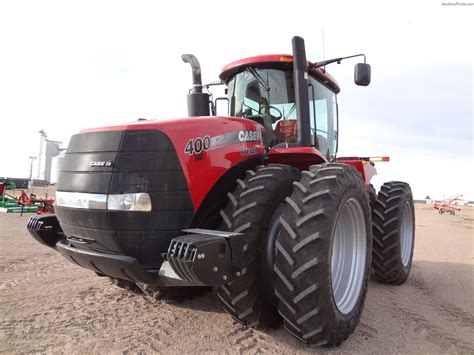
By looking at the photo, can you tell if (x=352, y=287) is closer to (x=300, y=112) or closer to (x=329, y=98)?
(x=300, y=112)

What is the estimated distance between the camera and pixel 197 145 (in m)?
2.76

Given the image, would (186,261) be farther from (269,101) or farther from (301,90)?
(269,101)

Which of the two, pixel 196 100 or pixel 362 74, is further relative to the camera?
pixel 196 100

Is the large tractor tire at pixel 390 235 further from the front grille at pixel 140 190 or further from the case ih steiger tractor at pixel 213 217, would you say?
the front grille at pixel 140 190

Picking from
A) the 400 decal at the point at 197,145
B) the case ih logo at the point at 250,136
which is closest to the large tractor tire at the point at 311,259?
the case ih logo at the point at 250,136

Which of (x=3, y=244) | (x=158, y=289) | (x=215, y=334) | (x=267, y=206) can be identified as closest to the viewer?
(x=267, y=206)

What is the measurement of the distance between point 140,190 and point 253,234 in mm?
856

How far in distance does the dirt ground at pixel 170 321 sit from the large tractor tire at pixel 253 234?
0.24 meters

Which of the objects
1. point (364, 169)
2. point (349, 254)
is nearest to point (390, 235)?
point (364, 169)

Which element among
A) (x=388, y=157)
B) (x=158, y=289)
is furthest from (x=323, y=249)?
(x=388, y=157)

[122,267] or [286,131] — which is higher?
[286,131]

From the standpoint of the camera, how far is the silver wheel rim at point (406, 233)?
18.0ft

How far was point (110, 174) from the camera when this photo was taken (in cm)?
262

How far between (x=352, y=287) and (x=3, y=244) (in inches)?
266
